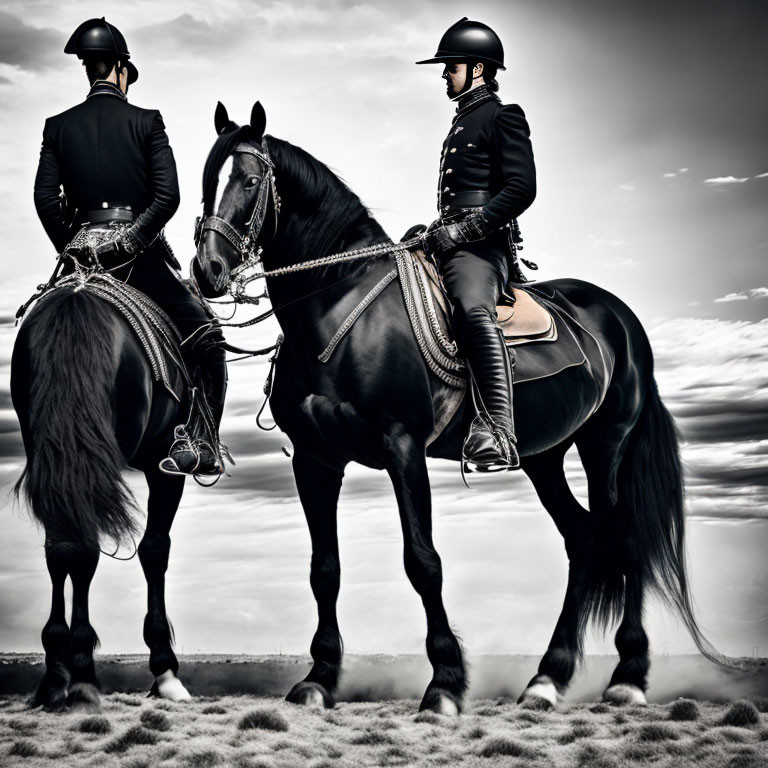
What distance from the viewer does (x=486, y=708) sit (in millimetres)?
7773

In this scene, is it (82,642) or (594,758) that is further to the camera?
(82,642)

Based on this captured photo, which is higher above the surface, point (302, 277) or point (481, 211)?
point (481, 211)

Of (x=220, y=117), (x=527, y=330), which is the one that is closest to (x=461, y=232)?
(x=527, y=330)

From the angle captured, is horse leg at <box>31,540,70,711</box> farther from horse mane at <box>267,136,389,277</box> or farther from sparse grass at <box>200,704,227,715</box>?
horse mane at <box>267,136,389,277</box>

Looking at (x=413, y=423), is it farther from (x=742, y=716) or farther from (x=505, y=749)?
(x=742, y=716)

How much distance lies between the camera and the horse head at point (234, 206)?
23.4 feet

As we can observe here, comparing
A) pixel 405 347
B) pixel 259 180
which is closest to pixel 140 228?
pixel 259 180

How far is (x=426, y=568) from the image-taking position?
7.20 meters

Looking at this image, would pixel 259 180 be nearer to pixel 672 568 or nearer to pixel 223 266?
pixel 223 266

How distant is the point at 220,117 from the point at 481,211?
5.46 ft

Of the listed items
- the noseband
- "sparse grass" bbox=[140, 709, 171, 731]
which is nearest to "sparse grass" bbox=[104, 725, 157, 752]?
"sparse grass" bbox=[140, 709, 171, 731]

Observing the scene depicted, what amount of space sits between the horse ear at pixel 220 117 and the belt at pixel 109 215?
2.87 ft

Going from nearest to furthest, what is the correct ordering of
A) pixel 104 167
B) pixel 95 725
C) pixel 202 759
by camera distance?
pixel 202 759, pixel 95 725, pixel 104 167

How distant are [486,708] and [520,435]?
5.58 feet
